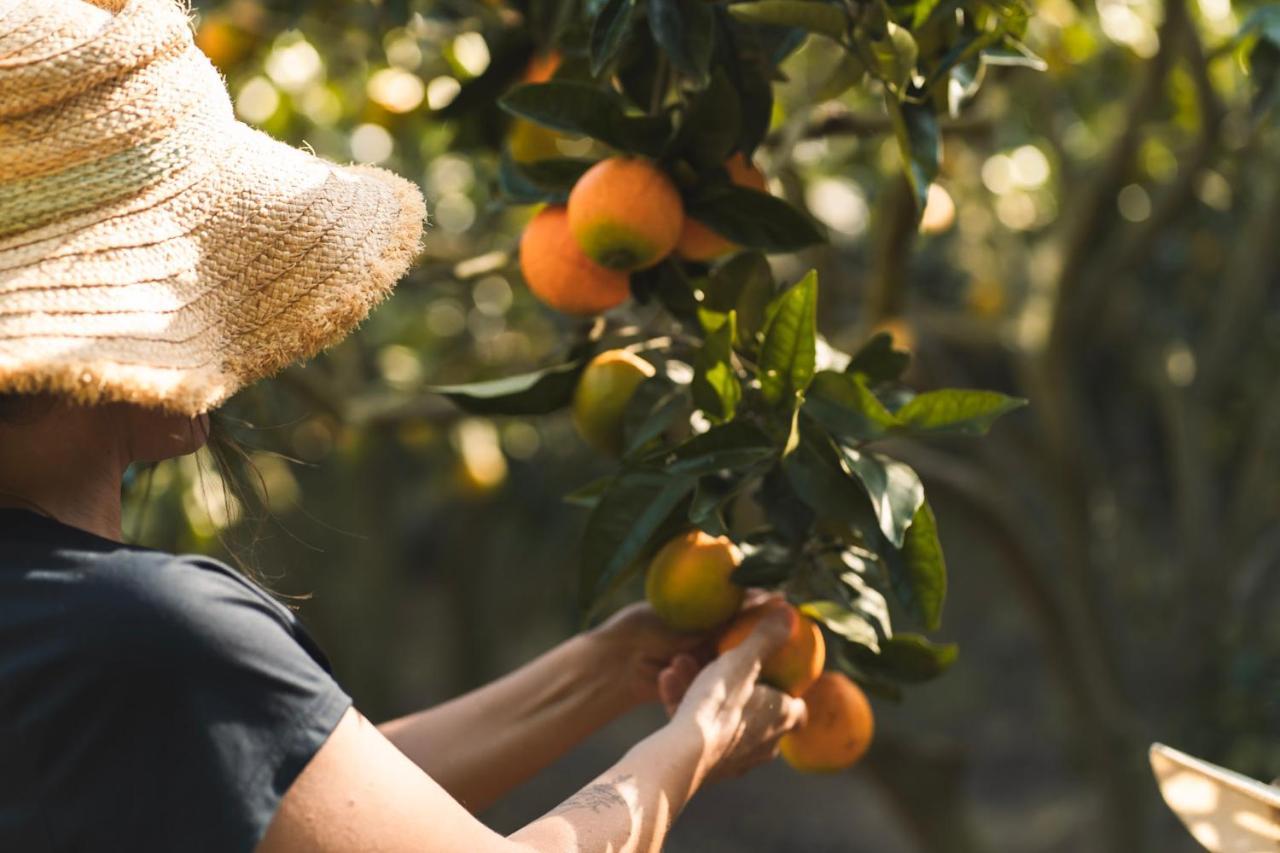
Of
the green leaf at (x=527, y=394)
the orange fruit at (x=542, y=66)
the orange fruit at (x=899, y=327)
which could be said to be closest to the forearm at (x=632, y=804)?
the green leaf at (x=527, y=394)

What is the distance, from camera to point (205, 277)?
Answer: 3.71 feet

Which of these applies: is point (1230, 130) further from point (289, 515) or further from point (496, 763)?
point (289, 515)

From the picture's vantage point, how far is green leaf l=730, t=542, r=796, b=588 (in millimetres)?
1521

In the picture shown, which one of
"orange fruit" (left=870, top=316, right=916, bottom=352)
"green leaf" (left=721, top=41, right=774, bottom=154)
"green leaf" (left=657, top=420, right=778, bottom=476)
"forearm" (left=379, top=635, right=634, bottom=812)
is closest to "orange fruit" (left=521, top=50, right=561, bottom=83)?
"green leaf" (left=721, top=41, right=774, bottom=154)

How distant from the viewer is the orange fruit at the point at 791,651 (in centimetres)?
153

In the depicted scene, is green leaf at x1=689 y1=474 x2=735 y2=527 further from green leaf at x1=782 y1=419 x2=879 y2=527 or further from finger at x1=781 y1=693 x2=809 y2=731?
finger at x1=781 y1=693 x2=809 y2=731

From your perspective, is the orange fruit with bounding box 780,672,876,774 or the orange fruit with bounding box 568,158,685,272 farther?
the orange fruit with bounding box 780,672,876,774

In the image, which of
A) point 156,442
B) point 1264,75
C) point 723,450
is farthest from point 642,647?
point 1264,75

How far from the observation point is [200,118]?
1.15 meters

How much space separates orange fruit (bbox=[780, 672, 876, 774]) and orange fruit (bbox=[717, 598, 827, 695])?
0.22 feet

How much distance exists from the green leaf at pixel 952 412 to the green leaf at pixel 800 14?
1.28ft

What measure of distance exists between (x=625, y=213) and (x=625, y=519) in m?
0.32

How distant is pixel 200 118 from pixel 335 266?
0.53 feet

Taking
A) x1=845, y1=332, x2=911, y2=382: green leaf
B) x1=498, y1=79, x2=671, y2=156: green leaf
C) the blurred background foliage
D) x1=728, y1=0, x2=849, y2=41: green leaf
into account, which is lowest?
the blurred background foliage
